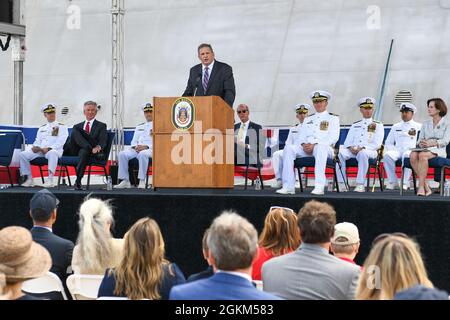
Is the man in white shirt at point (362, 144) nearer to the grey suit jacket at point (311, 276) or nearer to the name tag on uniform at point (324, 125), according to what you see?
the name tag on uniform at point (324, 125)

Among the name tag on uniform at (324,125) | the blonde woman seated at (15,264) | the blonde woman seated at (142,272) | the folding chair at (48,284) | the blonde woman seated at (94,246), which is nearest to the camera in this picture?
the blonde woman seated at (15,264)

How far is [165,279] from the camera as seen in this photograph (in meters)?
3.27

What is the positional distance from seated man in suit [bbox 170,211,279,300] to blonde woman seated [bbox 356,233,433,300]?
1.16ft

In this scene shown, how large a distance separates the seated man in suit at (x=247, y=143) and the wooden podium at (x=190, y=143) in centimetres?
192

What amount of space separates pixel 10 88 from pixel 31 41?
1.16 metres

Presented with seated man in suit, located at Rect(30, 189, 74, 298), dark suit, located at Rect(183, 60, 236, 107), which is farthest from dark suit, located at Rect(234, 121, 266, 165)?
seated man in suit, located at Rect(30, 189, 74, 298)

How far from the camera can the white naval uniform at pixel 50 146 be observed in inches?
379

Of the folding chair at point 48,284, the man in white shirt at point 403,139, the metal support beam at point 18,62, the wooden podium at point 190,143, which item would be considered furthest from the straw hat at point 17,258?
the metal support beam at point 18,62

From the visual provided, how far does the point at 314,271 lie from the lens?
3.24 meters

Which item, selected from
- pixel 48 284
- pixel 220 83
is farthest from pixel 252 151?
pixel 48 284

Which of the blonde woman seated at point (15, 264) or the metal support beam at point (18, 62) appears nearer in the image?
the blonde woman seated at point (15, 264)

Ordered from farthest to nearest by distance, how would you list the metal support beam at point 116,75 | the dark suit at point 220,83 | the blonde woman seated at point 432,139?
1. the metal support beam at point 116,75
2. the dark suit at point 220,83
3. the blonde woman seated at point 432,139

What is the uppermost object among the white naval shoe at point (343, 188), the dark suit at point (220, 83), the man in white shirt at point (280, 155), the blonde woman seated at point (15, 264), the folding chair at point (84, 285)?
the dark suit at point (220, 83)
